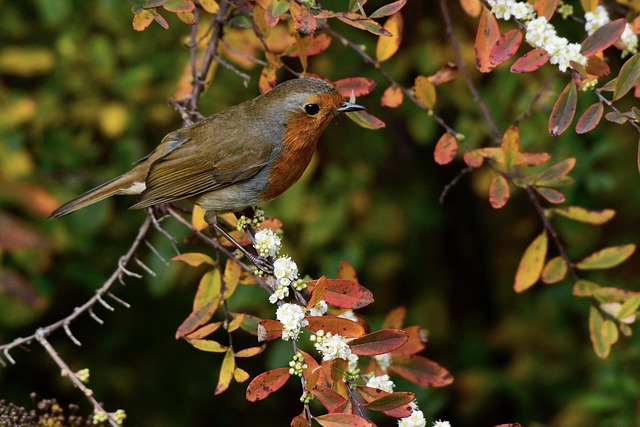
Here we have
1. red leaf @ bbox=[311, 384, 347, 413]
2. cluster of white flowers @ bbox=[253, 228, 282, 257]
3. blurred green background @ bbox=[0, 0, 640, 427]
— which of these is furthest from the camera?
blurred green background @ bbox=[0, 0, 640, 427]

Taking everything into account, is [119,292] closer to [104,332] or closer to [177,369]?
[104,332]

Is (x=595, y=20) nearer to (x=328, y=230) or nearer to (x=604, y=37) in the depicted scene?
(x=604, y=37)

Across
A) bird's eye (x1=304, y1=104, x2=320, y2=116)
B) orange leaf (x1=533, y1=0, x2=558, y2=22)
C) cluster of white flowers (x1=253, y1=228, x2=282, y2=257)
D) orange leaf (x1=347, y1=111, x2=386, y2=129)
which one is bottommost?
cluster of white flowers (x1=253, y1=228, x2=282, y2=257)

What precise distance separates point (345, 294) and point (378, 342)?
0.21 meters

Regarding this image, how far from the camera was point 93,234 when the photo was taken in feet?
13.7

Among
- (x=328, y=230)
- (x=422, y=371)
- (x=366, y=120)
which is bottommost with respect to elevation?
(x=328, y=230)

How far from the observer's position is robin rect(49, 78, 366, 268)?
312 centimetres

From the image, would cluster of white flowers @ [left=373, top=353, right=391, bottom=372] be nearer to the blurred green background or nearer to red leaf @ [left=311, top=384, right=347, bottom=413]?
red leaf @ [left=311, top=384, right=347, bottom=413]

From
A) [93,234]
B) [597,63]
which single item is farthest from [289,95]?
[93,234]

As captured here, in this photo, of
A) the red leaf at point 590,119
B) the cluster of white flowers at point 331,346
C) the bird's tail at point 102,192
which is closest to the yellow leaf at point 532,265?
the red leaf at point 590,119

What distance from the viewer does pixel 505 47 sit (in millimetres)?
2504

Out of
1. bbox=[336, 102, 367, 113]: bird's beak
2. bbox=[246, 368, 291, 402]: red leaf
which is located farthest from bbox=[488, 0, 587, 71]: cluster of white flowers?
bbox=[246, 368, 291, 402]: red leaf

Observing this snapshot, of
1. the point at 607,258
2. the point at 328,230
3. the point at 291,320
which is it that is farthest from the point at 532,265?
the point at 328,230

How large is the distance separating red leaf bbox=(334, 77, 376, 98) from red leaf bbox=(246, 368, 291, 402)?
1.15 m
